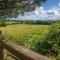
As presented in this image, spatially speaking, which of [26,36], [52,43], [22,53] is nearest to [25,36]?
[26,36]

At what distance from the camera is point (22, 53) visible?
277 centimetres

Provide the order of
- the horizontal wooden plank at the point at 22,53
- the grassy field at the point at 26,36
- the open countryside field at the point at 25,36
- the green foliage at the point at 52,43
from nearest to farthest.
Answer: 1. the horizontal wooden plank at the point at 22,53
2. the green foliage at the point at 52,43
3. the grassy field at the point at 26,36
4. the open countryside field at the point at 25,36

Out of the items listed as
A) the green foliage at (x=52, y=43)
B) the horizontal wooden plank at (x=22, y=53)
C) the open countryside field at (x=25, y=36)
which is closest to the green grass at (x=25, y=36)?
the open countryside field at (x=25, y=36)

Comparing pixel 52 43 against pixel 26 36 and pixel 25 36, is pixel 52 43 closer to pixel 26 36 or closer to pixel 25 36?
pixel 25 36

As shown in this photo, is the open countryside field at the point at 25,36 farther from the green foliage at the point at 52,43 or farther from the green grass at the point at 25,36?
the green foliage at the point at 52,43

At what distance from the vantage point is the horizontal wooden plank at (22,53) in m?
2.20

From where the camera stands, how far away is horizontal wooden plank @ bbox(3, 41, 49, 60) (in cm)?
220

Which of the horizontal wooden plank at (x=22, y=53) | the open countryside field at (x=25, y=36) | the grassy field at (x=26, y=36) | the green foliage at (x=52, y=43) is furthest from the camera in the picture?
the open countryside field at (x=25, y=36)

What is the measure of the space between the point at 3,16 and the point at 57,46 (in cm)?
448

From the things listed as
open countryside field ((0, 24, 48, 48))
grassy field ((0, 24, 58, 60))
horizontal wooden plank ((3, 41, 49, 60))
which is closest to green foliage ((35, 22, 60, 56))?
grassy field ((0, 24, 58, 60))

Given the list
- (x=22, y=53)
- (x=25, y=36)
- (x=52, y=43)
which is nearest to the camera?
(x=22, y=53)

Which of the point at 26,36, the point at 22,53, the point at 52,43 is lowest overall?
the point at 26,36

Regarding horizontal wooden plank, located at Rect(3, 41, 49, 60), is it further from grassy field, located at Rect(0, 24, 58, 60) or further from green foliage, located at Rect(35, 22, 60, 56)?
green foliage, located at Rect(35, 22, 60, 56)

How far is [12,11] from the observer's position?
5.95 meters
